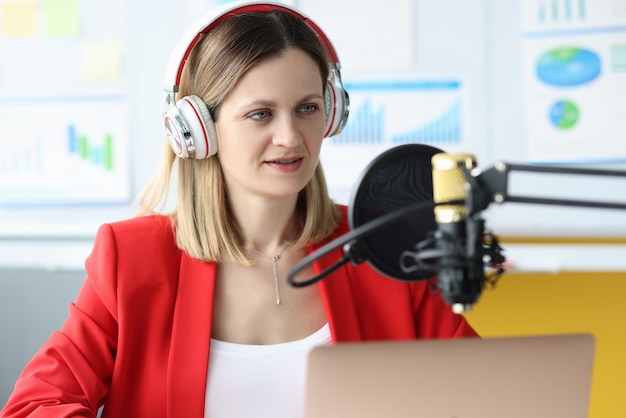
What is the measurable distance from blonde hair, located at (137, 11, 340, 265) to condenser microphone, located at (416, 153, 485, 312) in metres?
0.78

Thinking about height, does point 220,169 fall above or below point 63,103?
below

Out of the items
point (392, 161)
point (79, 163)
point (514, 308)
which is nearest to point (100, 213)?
point (79, 163)

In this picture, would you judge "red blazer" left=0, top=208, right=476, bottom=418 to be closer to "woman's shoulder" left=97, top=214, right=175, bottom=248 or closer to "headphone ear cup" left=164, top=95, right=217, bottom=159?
"woman's shoulder" left=97, top=214, right=175, bottom=248

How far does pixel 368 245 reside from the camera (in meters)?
0.85

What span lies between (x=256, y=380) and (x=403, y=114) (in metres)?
1.33

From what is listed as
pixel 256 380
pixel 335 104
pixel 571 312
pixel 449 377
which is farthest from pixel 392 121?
pixel 449 377

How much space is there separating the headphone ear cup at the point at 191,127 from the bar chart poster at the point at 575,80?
1.36 meters

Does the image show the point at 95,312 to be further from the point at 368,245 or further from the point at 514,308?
the point at 514,308

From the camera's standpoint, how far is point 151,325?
1467mm

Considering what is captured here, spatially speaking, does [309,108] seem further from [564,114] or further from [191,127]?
[564,114]

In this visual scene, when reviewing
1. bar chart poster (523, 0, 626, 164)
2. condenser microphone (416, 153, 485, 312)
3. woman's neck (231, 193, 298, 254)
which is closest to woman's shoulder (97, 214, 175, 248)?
woman's neck (231, 193, 298, 254)

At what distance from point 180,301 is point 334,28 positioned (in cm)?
134

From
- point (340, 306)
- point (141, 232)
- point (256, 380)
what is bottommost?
point (256, 380)

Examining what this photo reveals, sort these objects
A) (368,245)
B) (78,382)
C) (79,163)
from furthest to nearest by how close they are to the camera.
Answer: (79,163)
(78,382)
(368,245)
